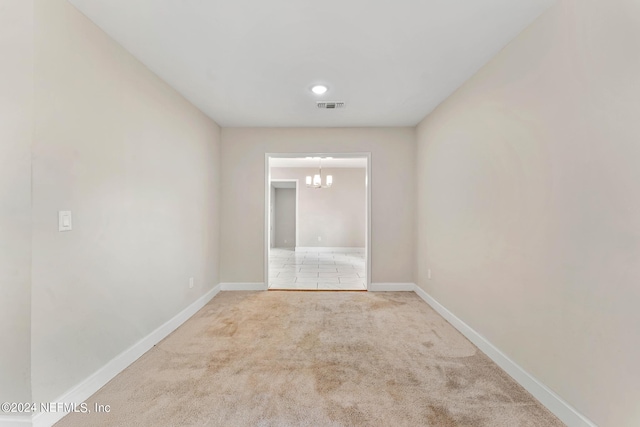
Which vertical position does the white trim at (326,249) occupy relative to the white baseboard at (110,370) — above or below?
above

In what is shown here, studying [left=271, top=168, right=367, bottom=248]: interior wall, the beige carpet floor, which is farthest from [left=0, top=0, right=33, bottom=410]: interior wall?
[left=271, top=168, right=367, bottom=248]: interior wall

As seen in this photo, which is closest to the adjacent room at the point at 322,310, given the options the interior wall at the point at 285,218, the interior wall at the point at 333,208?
the interior wall at the point at 333,208

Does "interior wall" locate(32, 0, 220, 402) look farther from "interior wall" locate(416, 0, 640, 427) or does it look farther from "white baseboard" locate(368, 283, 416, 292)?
"interior wall" locate(416, 0, 640, 427)

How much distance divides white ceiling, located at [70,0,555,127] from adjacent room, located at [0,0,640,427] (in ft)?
0.06

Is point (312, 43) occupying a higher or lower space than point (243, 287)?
higher

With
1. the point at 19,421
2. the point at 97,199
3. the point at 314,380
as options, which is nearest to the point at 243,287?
the point at 314,380

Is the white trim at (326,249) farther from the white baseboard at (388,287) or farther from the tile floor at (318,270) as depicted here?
the white baseboard at (388,287)

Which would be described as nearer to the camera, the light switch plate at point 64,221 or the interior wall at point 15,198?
the interior wall at point 15,198

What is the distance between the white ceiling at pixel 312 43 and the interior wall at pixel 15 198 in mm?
487

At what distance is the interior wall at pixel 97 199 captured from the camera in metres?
1.50

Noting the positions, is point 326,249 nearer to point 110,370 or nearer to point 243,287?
point 243,287

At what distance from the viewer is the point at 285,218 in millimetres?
9953

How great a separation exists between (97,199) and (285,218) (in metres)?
8.10

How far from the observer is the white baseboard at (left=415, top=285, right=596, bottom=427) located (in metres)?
1.51
